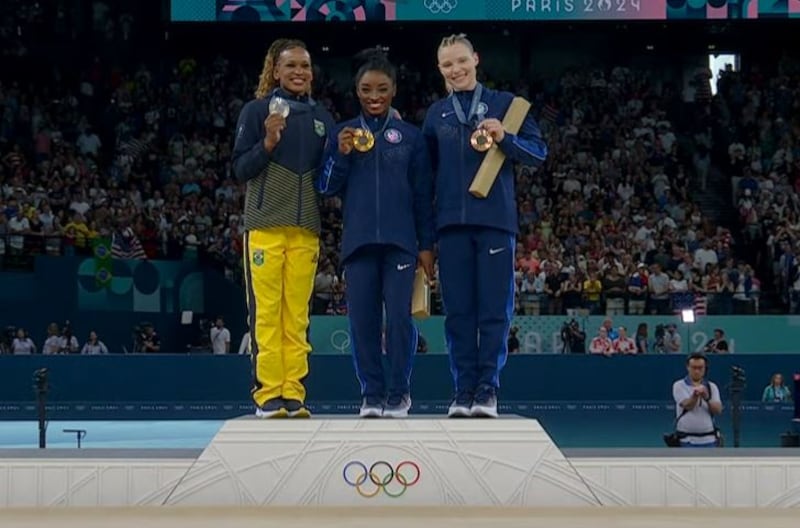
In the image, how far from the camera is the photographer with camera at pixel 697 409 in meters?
12.2

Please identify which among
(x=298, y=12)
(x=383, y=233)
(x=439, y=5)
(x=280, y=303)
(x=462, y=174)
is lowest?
(x=280, y=303)

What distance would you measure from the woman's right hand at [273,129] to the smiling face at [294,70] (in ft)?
1.21

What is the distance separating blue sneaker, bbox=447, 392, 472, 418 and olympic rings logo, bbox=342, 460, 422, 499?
0.53m

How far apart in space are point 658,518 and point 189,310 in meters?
16.4

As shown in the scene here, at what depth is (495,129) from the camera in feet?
25.9

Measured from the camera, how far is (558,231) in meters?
24.1

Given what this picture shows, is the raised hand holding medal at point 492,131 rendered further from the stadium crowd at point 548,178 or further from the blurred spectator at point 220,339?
the blurred spectator at point 220,339

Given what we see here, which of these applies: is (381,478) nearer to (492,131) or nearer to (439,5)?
(492,131)

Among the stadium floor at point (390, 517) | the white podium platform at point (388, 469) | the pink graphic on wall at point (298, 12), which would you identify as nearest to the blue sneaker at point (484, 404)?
the white podium platform at point (388, 469)

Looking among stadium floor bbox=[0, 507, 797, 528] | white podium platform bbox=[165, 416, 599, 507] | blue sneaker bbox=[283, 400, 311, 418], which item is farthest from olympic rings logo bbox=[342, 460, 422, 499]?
blue sneaker bbox=[283, 400, 311, 418]

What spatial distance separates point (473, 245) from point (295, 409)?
1347 millimetres

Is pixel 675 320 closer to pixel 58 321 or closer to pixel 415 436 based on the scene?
pixel 58 321

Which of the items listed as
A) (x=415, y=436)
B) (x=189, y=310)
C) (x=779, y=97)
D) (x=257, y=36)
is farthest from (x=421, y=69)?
(x=415, y=436)

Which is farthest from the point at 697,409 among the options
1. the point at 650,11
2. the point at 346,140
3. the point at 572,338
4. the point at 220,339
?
the point at 650,11
